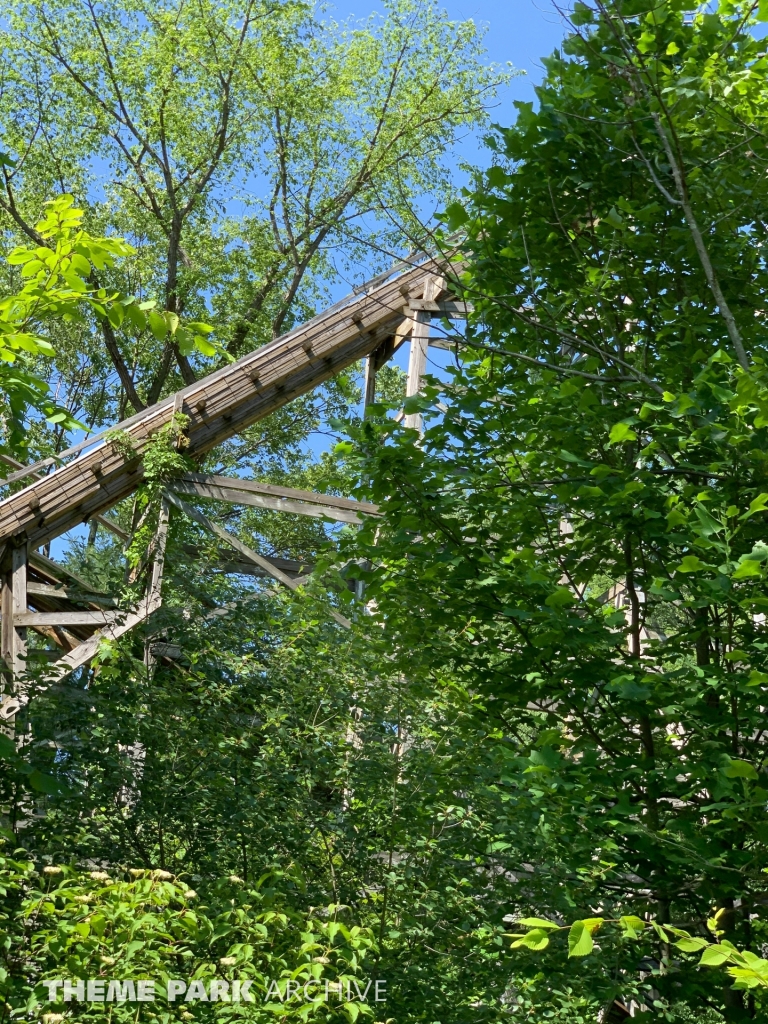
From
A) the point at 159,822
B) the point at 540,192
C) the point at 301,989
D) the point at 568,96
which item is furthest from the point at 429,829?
the point at 568,96

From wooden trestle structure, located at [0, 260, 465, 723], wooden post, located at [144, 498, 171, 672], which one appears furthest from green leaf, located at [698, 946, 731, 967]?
wooden trestle structure, located at [0, 260, 465, 723]

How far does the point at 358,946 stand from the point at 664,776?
1440 millimetres

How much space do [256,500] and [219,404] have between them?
107cm

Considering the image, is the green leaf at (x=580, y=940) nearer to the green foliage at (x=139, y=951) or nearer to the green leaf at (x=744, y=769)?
the green leaf at (x=744, y=769)

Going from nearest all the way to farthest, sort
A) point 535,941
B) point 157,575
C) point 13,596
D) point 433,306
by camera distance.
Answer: point 535,941
point 157,575
point 13,596
point 433,306

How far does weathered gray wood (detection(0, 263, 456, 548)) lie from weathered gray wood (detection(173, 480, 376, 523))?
1.70 feet

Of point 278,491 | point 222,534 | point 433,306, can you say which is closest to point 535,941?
point 222,534

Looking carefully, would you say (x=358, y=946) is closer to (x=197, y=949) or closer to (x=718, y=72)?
(x=197, y=949)

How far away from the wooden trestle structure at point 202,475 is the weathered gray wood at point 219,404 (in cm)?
1

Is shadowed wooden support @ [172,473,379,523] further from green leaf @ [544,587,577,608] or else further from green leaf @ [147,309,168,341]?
green leaf @ [147,309,168,341]

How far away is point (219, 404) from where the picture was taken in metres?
11.7

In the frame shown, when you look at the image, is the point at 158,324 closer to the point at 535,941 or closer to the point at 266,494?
the point at 535,941

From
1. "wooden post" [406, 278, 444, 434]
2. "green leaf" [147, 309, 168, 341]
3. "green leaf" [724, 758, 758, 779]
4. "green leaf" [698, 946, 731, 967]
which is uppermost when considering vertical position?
"wooden post" [406, 278, 444, 434]

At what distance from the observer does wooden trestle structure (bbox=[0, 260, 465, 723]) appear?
10859mm
